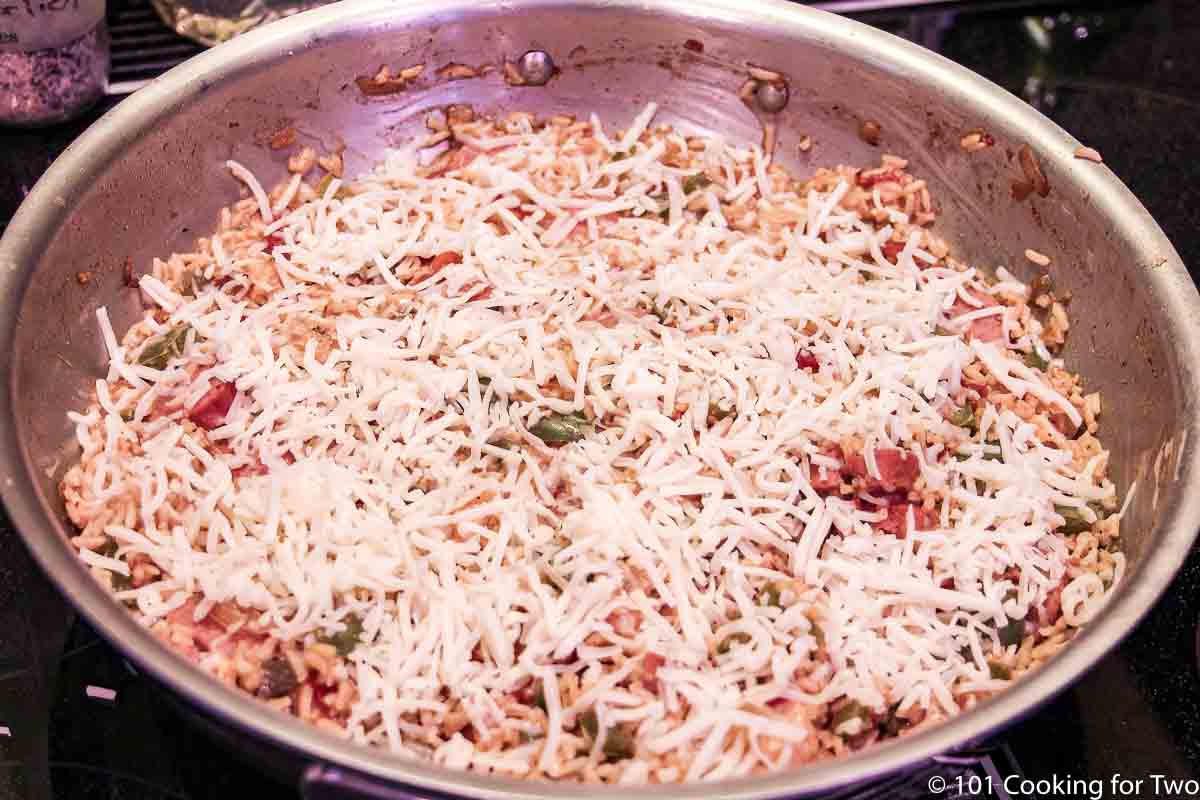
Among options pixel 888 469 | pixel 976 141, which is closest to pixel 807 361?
pixel 888 469

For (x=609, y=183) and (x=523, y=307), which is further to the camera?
(x=609, y=183)

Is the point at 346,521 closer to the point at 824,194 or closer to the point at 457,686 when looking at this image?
the point at 457,686

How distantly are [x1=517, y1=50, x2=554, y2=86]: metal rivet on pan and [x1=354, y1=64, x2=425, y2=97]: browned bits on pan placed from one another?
0.16 meters

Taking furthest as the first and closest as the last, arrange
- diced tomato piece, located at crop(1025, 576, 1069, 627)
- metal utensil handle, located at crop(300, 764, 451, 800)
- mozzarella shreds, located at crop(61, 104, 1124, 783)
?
diced tomato piece, located at crop(1025, 576, 1069, 627) → mozzarella shreds, located at crop(61, 104, 1124, 783) → metal utensil handle, located at crop(300, 764, 451, 800)

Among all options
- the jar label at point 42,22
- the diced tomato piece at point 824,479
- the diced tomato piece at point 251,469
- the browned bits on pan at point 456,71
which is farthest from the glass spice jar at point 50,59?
the diced tomato piece at point 824,479

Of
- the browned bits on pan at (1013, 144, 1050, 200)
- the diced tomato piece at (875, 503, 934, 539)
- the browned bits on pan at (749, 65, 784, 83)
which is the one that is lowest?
the diced tomato piece at (875, 503, 934, 539)

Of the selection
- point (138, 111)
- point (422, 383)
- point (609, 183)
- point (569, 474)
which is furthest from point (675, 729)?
point (138, 111)

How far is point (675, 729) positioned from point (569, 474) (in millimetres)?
331

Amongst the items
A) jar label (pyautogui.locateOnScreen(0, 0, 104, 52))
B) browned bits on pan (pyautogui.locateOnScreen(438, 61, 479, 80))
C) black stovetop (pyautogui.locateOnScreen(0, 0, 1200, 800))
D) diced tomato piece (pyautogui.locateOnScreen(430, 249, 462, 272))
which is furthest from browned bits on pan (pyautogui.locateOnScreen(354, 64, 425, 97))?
black stovetop (pyautogui.locateOnScreen(0, 0, 1200, 800))

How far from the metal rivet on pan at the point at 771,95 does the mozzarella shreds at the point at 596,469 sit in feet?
0.50

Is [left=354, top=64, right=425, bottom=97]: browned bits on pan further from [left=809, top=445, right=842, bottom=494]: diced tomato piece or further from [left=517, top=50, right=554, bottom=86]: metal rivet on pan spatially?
[left=809, top=445, right=842, bottom=494]: diced tomato piece

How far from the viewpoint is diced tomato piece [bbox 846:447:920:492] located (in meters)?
1.38

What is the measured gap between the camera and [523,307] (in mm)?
1542

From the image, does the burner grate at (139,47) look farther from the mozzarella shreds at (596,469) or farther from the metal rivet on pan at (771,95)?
the metal rivet on pan at (771,95)
